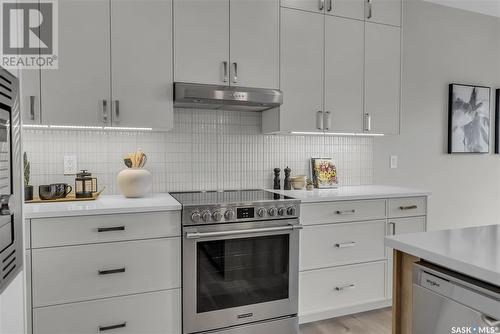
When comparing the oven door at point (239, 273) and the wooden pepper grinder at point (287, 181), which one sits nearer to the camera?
the oven door at point (239, 273)

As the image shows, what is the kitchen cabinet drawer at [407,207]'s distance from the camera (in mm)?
2730

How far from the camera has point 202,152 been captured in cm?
279

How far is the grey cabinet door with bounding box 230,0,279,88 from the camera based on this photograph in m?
2.49

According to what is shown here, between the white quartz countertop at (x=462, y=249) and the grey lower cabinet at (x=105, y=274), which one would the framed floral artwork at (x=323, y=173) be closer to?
the grey lower cabinet at (x=105, y=274)

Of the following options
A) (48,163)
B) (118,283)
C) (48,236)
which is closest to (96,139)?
Result: (48,163)

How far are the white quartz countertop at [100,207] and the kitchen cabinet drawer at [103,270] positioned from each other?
0.61ft

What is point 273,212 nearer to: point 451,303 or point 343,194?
point 343,194

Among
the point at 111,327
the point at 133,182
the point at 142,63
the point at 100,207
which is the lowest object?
the point at 111,327

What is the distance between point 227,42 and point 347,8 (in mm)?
1049

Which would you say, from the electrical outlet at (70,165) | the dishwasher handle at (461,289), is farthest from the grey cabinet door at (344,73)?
the electrical outlet at (70,165)

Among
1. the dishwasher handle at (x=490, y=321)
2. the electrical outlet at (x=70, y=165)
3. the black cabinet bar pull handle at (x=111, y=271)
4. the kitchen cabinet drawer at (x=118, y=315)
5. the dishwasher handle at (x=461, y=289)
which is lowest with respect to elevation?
the kitchen cabinet drawer at (x=118, y=315)

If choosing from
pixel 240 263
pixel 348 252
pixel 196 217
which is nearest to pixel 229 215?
pixel 196 217

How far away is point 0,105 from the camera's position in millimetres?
1038

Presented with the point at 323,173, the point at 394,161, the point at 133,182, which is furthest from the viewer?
the point at 394,161
